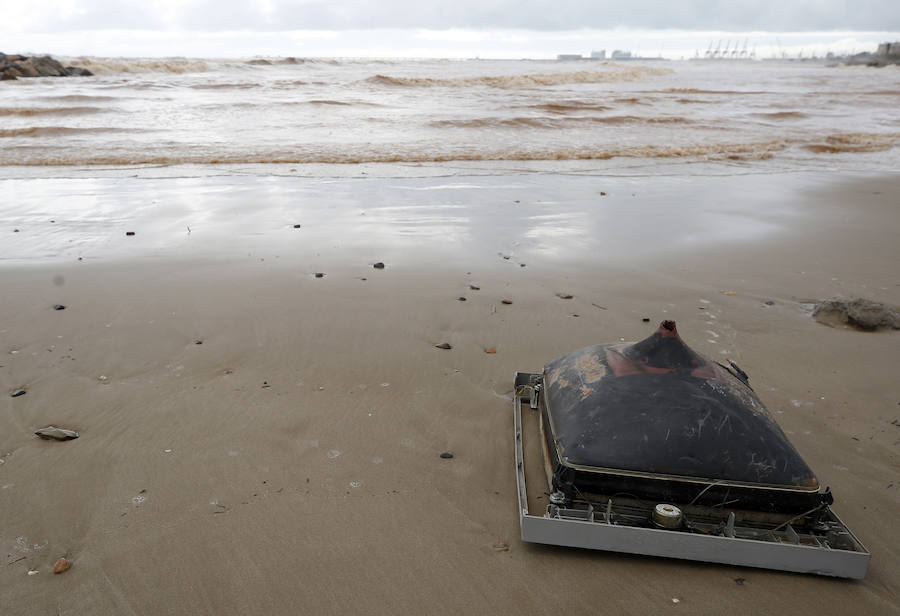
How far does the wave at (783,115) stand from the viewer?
70.9 ft

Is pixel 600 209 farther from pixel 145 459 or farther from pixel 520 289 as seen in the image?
pixel 145 459

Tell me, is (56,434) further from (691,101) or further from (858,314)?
(691,101)

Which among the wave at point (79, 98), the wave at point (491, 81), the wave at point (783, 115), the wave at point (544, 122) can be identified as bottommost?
the wave at point (79, 98)

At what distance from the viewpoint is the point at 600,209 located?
8141 millimetres

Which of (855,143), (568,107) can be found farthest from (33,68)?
(855,143)

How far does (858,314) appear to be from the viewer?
4.50 metres

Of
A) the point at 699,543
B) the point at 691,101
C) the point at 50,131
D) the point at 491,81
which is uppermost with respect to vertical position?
the point at 491,81

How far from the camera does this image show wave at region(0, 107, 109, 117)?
2061cm

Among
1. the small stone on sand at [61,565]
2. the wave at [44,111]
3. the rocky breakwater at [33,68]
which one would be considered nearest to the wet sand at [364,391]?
the small stone on sand at [61,565]

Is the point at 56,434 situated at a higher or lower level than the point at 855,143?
lower

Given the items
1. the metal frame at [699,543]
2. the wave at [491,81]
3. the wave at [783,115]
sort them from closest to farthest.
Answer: the metal frame at [699,543], the wave at [783,115], the wave at [491,81]

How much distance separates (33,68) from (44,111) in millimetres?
26348

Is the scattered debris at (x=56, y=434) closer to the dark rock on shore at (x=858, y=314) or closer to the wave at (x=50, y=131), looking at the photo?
the dark rock on shore at (x=858, y=314)

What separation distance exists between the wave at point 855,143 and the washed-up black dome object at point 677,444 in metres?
15.0
